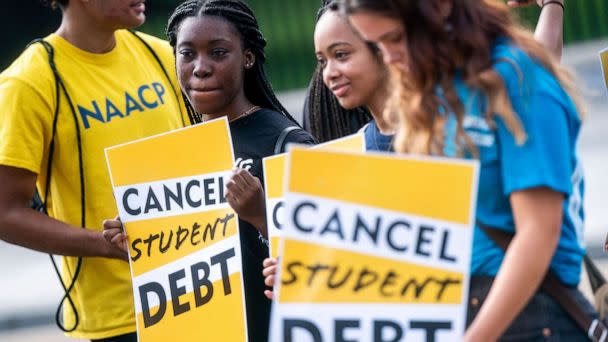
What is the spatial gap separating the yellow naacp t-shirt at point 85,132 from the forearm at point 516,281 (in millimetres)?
1833

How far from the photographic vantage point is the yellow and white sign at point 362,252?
9.75ft

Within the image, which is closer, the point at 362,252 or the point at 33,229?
the point at 362,252

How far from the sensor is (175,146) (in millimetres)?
4074

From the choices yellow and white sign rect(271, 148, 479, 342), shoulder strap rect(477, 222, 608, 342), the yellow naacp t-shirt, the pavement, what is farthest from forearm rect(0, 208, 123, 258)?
the pavement

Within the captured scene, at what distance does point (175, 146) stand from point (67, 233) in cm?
51

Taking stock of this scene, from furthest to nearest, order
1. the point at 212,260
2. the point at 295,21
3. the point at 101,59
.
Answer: the point at 295,21 → the point at 101,59 → the point at 212,260

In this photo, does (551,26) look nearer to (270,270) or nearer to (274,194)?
(274,194)

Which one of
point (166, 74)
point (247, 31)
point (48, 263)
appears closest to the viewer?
point (247, 31)

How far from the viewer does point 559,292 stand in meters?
2.99

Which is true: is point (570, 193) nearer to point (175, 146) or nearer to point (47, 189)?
point (175, 146)

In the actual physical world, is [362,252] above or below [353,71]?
below

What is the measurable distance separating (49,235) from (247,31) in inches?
36.8

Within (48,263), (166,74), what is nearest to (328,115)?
(166,74)

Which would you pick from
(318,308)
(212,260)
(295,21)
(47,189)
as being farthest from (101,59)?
(295,21)
